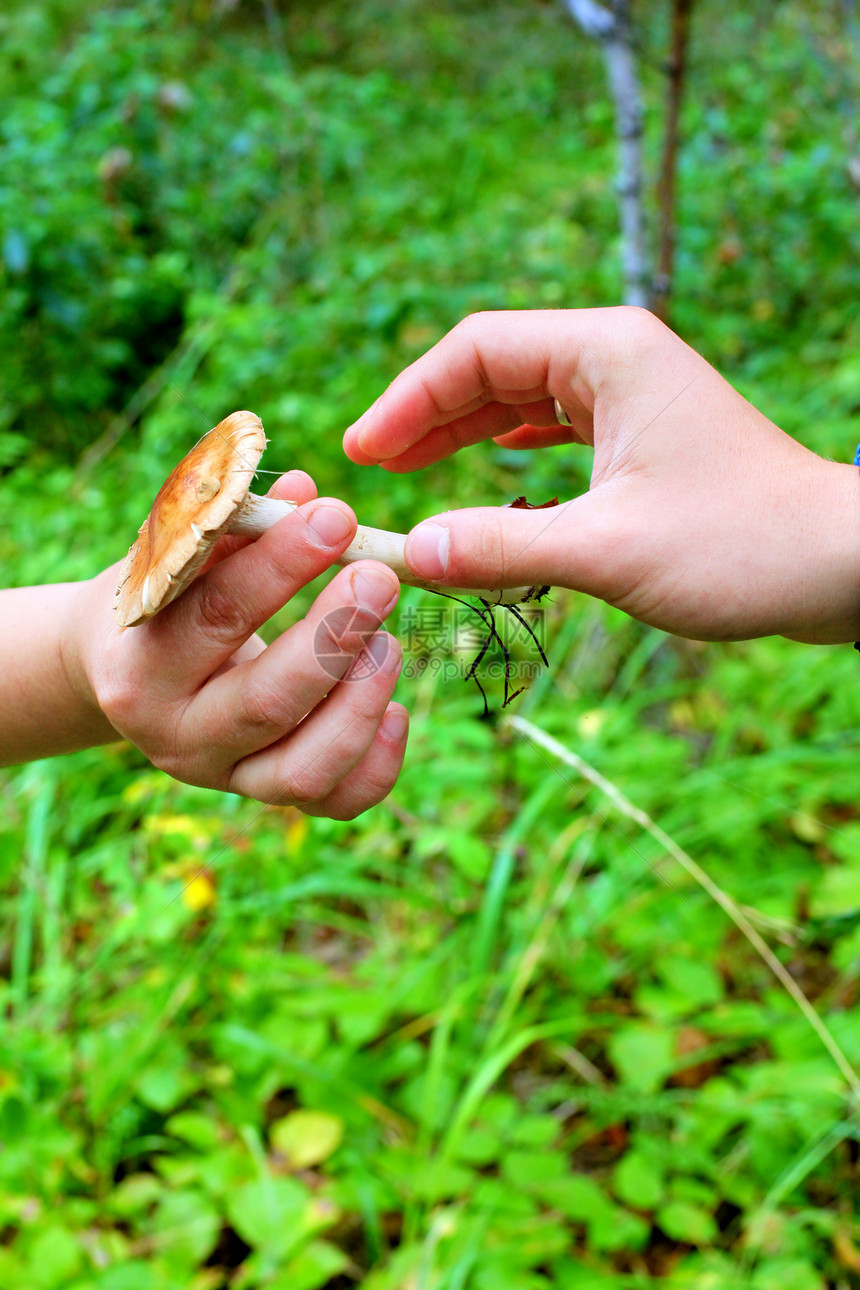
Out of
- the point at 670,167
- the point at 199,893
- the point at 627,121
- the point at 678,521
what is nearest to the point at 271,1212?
the point at 199,893

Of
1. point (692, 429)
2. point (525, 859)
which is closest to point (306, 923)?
point (525, 859)

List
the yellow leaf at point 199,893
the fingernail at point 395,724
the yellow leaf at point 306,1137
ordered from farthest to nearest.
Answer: the yellow leaf at point 199,893
the yellow leaf at point 306,1137
the fingernail at point 395,724

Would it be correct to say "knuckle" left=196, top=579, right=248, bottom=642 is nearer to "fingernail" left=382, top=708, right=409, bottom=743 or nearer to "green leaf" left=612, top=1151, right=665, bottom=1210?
"fingernail" left=382, top=708, right=409, bottom=743

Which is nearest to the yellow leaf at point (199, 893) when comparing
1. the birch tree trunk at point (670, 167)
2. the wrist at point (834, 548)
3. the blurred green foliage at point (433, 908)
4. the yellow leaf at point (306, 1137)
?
the blurred green foliage at point (433, 908)

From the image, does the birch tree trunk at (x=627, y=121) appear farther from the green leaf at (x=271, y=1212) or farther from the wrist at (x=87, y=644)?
the green leaf at (x=271, y=1212)

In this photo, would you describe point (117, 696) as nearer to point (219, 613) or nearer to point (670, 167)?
point (219, 613)

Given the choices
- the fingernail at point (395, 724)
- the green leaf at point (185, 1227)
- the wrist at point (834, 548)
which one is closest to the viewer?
the wrist at point (834, 548)
